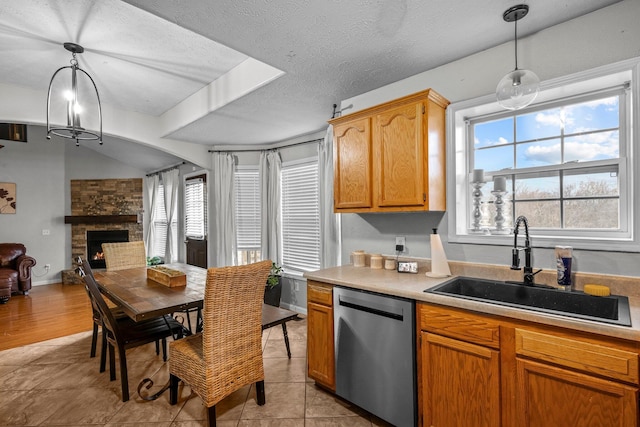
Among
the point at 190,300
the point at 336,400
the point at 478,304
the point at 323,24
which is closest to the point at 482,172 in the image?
the point at 478,304

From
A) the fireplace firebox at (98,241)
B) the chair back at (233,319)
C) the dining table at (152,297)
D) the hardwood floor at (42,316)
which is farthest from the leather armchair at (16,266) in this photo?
the chair back at (233,319)

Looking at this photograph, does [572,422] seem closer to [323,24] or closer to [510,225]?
[510,225]

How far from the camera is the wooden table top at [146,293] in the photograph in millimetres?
1943

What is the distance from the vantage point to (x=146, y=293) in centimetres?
228

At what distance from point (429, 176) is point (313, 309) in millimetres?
1255

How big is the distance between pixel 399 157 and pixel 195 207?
432cm

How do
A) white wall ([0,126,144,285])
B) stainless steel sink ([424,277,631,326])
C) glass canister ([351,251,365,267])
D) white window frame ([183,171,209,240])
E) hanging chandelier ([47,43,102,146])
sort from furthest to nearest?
white wall ([0,126,144,285])
white window frame ([183,171,209,240])
glass canister ([351,251,365,267])
hanging chandelier ([47,43,102,146])
stainless steel sink ([424,277,631,326])

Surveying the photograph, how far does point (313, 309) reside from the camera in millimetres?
→ 2295

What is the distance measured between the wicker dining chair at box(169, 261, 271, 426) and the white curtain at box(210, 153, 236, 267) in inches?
107

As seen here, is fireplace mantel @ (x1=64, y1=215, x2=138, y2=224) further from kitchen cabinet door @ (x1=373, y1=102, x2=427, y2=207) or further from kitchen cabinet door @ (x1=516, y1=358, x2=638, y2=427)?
kitchen cabinet door @ (x1=516, y1=358, x2=638, y2=427)

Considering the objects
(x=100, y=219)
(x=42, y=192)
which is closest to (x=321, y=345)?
(x=100, y=219)

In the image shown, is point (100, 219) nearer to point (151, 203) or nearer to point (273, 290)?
point (151, 203)

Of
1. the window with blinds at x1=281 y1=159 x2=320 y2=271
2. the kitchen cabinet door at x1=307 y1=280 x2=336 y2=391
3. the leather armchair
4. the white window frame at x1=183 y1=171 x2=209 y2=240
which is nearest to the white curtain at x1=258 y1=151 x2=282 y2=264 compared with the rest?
the window with blinds at x1=281 y1=159 x2=320 y2=271

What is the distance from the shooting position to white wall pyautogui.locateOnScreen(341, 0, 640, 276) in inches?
65.1
